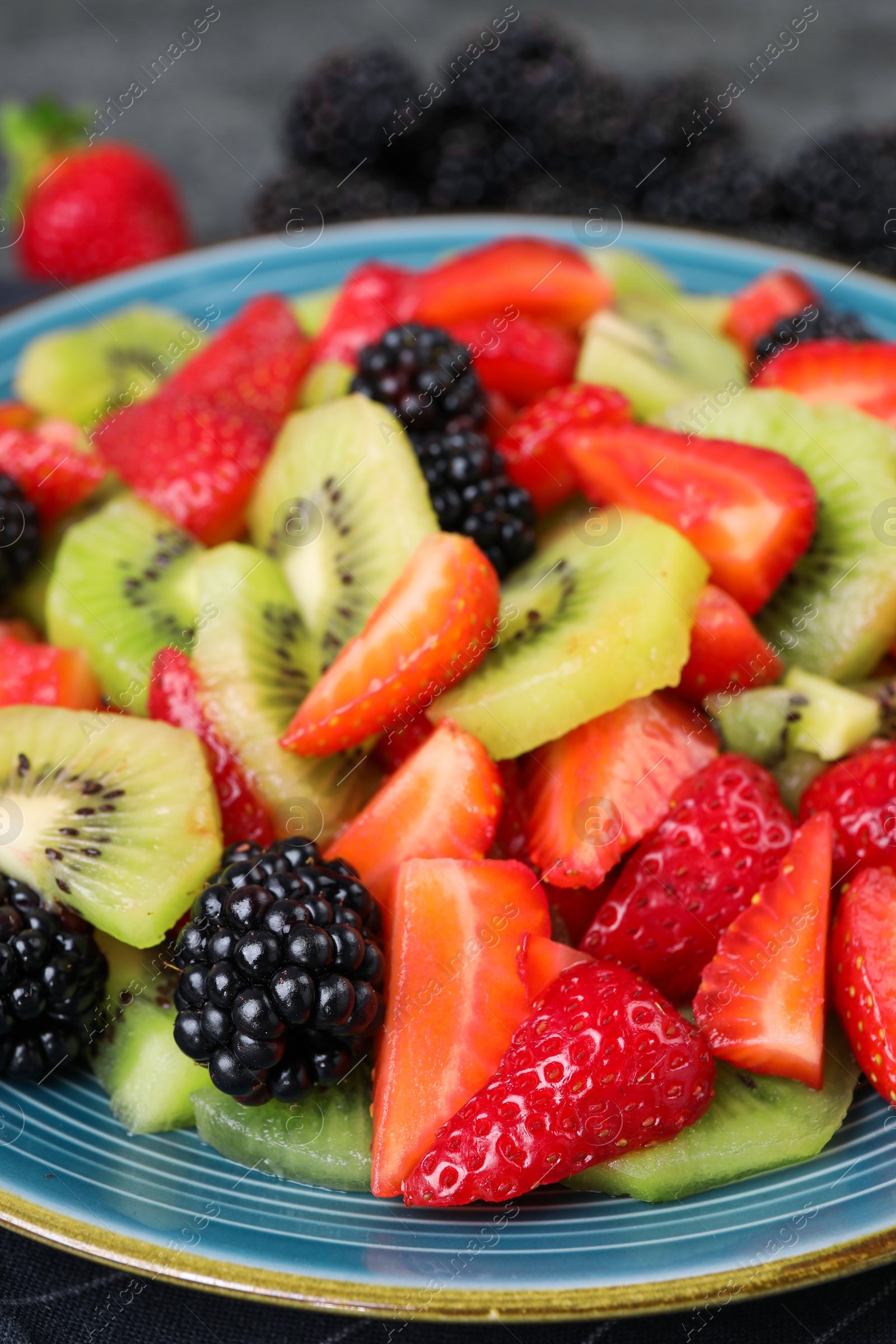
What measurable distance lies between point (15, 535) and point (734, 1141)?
1.54 metres

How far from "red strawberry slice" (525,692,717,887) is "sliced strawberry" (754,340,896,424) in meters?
0.76

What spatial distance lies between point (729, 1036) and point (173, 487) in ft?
4.26

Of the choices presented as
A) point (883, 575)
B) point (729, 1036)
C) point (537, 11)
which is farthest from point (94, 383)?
point (537, 11)

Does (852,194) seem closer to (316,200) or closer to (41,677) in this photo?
(316,200)

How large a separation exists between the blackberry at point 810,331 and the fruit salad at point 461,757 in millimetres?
26

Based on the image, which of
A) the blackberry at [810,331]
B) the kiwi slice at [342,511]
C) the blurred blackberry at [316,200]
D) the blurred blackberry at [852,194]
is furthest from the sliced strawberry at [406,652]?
the blurred blackberry at [852,194]

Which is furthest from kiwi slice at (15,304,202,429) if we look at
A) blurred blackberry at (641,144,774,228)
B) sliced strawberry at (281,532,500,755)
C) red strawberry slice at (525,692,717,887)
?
blurred blackberry at (641,144,774,228)

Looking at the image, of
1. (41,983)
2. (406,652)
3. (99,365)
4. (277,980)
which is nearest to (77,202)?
(99,365)

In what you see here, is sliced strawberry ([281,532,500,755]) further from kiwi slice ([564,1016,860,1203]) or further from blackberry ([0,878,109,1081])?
kiwi slice ([564,1016,860,1203])

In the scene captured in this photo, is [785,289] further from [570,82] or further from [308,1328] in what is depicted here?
[308,1328]

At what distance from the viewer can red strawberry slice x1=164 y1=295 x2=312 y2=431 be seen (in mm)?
2357

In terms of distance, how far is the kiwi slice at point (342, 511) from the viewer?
200 centimetres

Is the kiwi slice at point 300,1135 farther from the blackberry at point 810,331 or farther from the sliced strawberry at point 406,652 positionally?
the blackberry at point 810,331

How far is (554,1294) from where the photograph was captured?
1366mm
